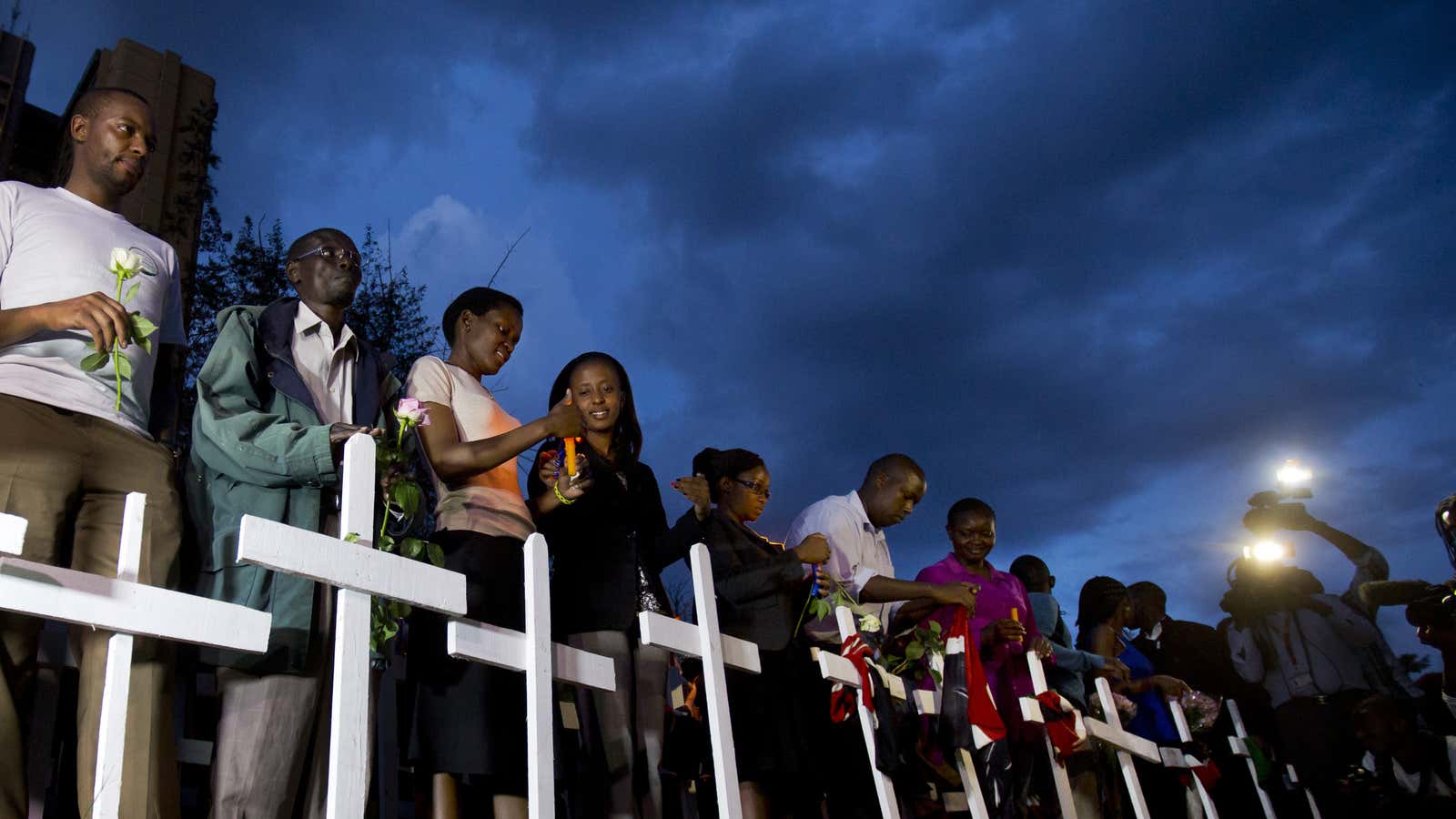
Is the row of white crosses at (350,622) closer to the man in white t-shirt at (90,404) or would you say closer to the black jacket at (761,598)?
the man in white t-shirt at (90,404)

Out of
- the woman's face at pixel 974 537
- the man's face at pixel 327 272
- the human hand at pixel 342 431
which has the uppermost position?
the man's face at pixel 327 272

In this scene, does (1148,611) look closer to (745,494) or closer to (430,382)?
(745,494)

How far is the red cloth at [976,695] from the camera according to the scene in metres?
4.53

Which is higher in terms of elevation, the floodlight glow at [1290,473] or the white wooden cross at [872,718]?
the floodlight glow at [1290,473]

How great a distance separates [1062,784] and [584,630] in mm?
2731

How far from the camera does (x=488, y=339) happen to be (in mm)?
3854

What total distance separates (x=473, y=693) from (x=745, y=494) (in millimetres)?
1881

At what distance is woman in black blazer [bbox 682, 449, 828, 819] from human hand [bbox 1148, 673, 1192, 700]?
303 cm

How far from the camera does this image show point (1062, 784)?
4.98 metres

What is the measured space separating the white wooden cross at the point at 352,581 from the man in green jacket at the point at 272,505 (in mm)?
297

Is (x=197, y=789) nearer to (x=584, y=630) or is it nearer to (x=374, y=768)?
(x=374, y=768)

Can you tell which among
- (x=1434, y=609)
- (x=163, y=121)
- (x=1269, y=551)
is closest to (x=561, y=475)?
(x=163, y=121)

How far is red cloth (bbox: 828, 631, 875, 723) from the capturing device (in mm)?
4000

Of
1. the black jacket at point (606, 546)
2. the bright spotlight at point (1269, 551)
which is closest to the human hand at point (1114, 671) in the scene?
the bright spotlight at point (1269, 551)
